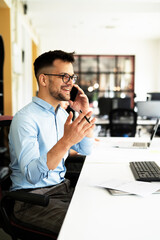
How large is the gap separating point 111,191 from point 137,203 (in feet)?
0.49

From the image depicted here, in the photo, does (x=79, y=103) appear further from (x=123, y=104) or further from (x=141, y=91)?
(x=141, y=91)

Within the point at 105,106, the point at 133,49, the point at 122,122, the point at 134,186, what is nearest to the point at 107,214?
the point at 134,186

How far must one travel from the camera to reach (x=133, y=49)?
32.2ft

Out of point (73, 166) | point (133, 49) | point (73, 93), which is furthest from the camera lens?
point (133, 49)

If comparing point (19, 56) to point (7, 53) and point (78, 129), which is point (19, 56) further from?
point (78, 129)

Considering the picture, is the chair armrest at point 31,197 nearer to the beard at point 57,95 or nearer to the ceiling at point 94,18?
the beard at point 57,95

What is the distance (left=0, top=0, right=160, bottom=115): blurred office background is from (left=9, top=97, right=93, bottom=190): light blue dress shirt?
9.36 ft

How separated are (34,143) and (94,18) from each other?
663 centimetres

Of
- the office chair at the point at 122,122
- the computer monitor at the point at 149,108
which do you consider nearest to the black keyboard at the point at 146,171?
the office chair at the point at 122,122

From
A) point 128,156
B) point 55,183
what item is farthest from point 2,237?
point 128,156

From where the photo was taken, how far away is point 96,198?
111 cm

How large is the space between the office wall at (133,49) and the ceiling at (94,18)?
145 millimetres

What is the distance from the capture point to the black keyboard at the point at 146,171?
1.33 metres

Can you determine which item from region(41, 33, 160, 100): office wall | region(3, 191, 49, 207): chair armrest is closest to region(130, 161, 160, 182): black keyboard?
Answer: region(3, 191, 49, 207): chair armrest
